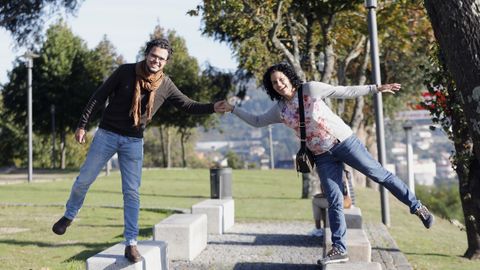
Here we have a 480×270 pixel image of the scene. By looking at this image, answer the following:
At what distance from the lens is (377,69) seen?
12250 millimetres

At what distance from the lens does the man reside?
5426 mm

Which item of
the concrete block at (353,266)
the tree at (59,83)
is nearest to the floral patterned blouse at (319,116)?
the concrete block at (353,266)

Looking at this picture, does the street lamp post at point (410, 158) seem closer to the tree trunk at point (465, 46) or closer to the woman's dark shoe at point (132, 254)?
the woman's dark shoe at point (132, 254)

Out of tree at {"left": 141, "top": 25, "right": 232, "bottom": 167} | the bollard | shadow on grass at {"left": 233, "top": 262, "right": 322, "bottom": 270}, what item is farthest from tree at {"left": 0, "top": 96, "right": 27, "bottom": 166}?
shadow on grass at {"left": 233, "top": 262, "right": 322, "bottom": 270}

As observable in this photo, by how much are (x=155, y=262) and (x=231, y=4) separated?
10591 millimetres

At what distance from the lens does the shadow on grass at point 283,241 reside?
30.8 ft

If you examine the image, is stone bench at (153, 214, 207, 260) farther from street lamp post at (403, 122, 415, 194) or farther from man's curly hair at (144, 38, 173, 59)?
street lamp post at (403, 122, 415, 194)

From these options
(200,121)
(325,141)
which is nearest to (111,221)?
(325,141)

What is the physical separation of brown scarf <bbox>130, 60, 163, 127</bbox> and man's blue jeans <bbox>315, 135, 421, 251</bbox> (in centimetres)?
154

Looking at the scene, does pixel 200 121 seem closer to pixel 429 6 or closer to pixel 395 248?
pixel 395 248

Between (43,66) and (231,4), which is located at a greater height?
(43,66)

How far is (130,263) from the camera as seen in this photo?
5.54m

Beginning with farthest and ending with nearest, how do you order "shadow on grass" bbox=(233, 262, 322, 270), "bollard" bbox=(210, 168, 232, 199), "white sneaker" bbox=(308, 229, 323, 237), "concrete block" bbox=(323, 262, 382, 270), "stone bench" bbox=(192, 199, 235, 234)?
"bollard" bbox=(210, 168, 232, 199)
"stone bench" bbox=(192, 199, 235, 234)
"white sneaker" bbox=(308, 229, 323, 237)
"shadow on grass" bbox=(233, 262, 322, 270)
"concrete block" bbox=(323, 262, 382, 270)

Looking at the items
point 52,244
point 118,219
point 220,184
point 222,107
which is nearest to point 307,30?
point 220,184
